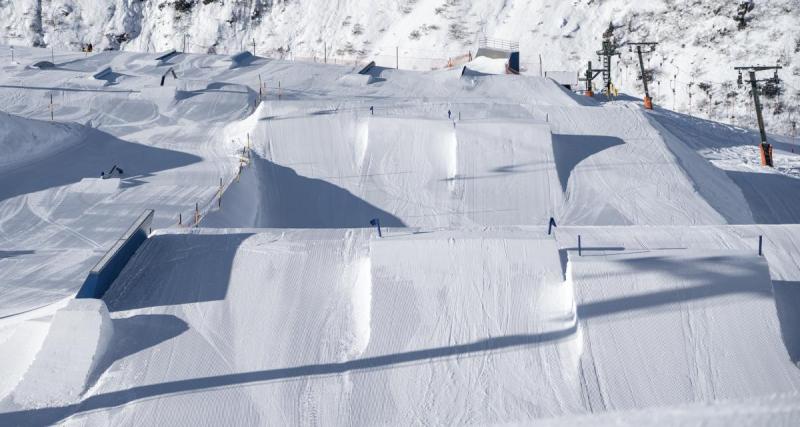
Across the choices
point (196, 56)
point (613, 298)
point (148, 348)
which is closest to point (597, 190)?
point (613, 298)

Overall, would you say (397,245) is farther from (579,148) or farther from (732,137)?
(732,137)

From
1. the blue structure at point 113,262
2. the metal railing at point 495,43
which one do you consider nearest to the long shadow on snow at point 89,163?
the blue structure at point 113,262

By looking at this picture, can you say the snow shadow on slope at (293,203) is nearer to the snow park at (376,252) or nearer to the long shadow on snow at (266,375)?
the snow park at (376,252)

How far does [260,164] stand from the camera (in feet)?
69.5

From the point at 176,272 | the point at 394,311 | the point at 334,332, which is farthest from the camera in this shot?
the point at 176,272

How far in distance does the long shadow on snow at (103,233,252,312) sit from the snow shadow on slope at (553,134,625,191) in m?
10.6

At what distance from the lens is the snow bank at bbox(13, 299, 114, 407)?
9.84m

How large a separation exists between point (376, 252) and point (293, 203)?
8.21 metres

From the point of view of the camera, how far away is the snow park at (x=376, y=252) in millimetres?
10141

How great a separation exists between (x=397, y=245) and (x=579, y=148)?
11.4m

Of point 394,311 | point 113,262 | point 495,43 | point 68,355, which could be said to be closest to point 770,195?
point 394,311

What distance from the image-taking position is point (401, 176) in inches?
805

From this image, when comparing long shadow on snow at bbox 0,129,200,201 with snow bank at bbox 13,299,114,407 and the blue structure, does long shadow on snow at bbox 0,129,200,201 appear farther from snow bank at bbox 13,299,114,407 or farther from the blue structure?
snow bank at bbox 13,299,114,407

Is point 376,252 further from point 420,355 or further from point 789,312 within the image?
point 789,312
